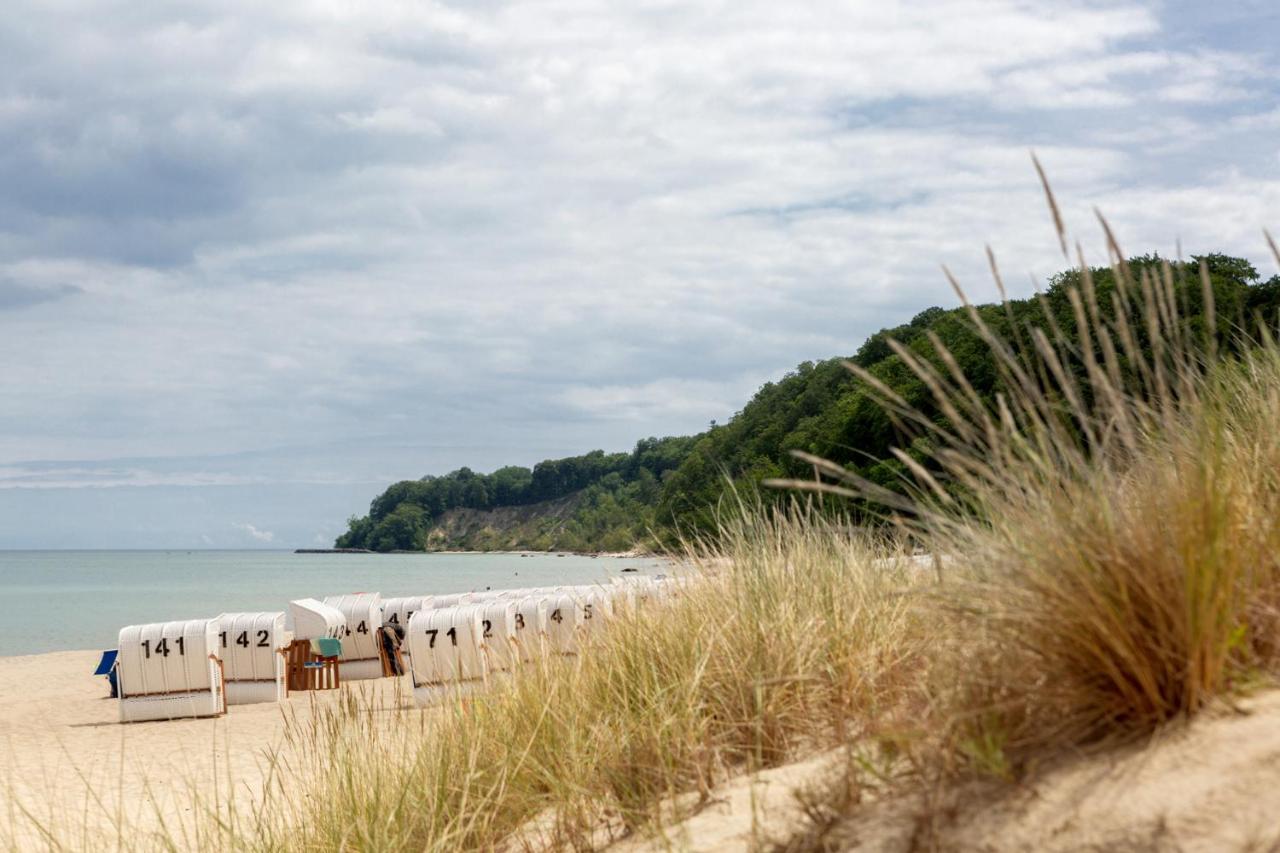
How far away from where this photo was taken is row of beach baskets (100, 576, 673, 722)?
50.3ft

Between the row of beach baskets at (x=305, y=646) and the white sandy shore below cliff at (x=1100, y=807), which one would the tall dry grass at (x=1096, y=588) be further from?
the row of beach baskets at (x=305, y=646)

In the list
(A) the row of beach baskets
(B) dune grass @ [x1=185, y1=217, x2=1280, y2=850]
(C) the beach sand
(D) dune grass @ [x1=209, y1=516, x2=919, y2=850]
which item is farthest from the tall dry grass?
(A) the row of beach baskets

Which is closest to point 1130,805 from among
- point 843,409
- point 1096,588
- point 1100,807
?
point 1100,807

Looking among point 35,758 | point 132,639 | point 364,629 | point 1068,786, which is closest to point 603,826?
point 1068,786

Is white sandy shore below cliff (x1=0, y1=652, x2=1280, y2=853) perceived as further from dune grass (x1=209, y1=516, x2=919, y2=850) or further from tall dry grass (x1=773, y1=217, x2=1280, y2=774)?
dune grass (x1=209, y1=516, x2=919, y2=850)

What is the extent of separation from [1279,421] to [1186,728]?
6.92ft

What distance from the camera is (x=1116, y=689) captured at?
8.86ft

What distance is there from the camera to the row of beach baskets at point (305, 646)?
50.3 ft

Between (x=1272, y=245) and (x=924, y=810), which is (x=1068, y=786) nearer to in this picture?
(x=924, y=810)

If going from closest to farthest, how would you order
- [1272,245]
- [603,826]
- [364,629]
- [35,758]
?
1. [1272,245]
2. [603,826]
3. [35,758]
4. [364,629]

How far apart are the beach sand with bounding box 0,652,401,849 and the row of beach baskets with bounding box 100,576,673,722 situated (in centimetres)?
43

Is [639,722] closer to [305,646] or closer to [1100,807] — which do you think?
[1100,807]

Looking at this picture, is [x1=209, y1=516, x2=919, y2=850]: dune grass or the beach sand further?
the beach sand

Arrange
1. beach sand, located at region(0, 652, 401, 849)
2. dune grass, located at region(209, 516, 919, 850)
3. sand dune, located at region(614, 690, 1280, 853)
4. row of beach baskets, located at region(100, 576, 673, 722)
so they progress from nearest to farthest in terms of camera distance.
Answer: sand dune, located at region(614, 690, 1280, 853), dune grass, located at region(209, 516, 919, 850), beach sand, located at region(0, 652, 401, 849), row of beach baskets, located at region(100, 576, 673, 722)
